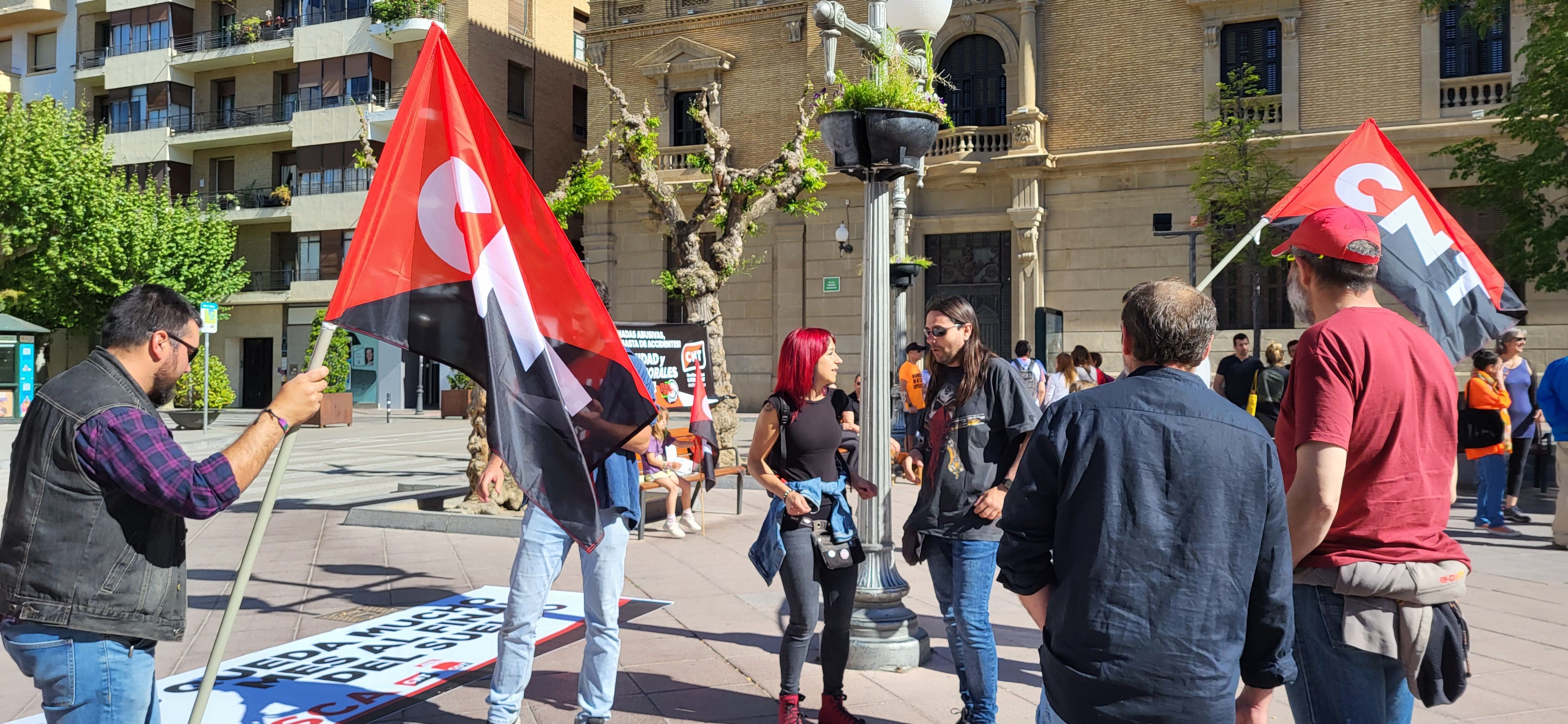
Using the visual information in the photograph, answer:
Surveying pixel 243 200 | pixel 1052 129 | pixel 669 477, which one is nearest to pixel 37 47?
pixel 243 200

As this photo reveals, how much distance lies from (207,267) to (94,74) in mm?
11529

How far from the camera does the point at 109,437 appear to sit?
282 centimetres

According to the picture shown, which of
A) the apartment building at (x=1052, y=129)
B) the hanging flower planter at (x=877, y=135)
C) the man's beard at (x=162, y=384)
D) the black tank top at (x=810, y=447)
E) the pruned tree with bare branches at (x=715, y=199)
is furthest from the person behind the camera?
the apartment building at (x=1052, y=129)

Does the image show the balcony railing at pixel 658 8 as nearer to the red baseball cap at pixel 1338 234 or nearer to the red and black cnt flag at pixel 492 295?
the red and black cnt flag at pixel 492 295

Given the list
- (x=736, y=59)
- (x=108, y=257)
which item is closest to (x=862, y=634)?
(x=736, y=59)

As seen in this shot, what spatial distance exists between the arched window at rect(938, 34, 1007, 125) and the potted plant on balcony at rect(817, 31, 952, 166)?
22.2 meters

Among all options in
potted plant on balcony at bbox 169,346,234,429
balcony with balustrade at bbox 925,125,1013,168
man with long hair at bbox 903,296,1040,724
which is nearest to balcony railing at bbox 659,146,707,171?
balcony with balustrade at bbox 925,125,1013,168

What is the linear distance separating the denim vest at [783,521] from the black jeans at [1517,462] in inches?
384

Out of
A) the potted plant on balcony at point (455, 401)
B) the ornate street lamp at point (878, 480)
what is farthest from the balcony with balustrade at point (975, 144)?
the ornate street lamp at point (878, 480)

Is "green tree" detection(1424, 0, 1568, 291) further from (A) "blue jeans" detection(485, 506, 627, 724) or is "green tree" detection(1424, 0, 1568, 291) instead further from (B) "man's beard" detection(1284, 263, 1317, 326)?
(A) "blue jeans" detection(485, 506, 627, 724)

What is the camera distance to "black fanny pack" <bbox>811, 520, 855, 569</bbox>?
4.53 meters

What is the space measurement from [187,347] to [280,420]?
0.41 metres

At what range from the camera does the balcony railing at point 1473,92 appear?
22484 millimetres

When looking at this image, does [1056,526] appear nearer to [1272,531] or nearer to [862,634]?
[1272,531]
